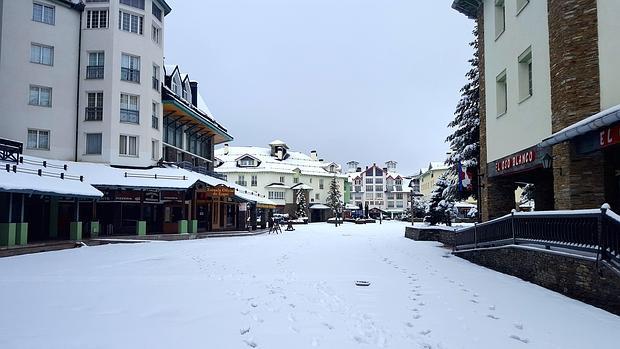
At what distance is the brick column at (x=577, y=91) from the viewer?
9.97 m

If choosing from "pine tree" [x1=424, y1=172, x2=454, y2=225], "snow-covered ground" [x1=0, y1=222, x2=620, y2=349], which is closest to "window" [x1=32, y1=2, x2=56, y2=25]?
"snow-covered ground" [x1=0, y1=222, x2=620, y2=349]

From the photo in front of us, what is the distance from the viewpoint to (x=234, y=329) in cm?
602

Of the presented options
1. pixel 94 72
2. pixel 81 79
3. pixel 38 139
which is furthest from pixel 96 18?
pixel 38 139

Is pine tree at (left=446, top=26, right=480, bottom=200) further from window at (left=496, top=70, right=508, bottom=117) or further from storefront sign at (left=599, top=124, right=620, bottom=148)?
storefront sign at (left=599, top=124, right=620, bottom=148)

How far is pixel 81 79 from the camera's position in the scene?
27.4 meters

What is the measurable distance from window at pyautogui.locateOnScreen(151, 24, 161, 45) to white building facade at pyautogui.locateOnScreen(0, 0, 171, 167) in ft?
1.79

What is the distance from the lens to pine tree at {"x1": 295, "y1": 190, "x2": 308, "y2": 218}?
2618 inches

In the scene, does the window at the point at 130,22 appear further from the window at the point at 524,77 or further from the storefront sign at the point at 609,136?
the storefront sign at the point at 609,136

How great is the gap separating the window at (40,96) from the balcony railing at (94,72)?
90.3 inches

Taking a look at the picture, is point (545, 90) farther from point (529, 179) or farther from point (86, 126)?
point (86, 126)

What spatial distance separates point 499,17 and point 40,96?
24154mm

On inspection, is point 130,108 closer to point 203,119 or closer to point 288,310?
point 203,119

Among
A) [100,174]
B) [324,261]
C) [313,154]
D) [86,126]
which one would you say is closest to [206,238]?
[100,174]

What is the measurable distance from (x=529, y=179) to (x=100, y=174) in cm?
2109
